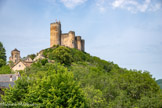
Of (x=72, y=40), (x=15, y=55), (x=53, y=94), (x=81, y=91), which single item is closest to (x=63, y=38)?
(x=72, y=40)

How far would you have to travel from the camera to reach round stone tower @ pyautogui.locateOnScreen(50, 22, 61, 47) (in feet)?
287

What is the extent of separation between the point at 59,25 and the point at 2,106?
6945 cm

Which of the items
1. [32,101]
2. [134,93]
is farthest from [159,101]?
[32,101]

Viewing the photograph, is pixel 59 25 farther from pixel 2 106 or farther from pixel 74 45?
pixel 2 106

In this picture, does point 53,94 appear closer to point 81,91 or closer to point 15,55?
point 81,91

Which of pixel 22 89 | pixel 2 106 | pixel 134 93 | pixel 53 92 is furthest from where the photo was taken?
pixel 134 93

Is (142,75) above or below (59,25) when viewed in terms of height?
below

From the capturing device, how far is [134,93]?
41.8 m

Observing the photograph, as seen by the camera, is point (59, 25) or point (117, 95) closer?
point (117, 95)

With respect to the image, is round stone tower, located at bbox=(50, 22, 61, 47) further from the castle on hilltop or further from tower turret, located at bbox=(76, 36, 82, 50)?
tower turret, located at bbox=(76, 36, 82, 50)

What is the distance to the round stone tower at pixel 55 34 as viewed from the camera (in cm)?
8744

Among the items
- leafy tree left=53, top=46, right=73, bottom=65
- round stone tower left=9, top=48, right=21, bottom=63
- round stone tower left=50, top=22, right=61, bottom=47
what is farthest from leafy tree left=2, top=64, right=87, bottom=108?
round stone tower left=9, top=48, right=21, bottom=63

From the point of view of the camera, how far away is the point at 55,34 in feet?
288

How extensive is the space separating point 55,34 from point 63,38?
3.73 m
